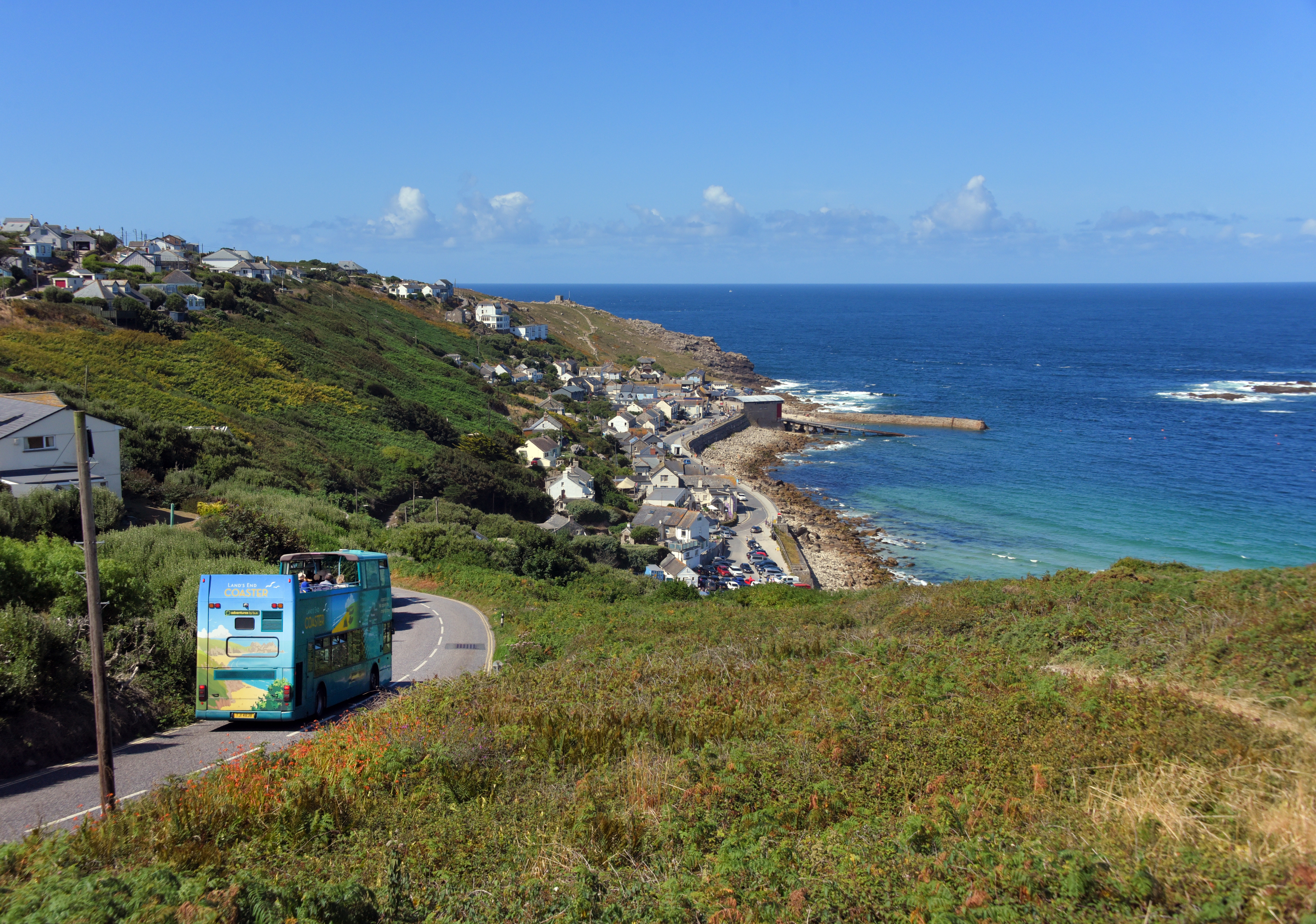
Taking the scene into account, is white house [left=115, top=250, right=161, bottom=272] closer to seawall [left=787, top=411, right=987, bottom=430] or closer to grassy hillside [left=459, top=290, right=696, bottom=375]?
grassy hillside [left=459, top=290, right=696, bottom=375]

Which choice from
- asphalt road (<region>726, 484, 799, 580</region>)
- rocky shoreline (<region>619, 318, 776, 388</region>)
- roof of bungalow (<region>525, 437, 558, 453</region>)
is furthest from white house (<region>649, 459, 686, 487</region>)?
rocky shoreline (<region>619, 318, 776, 388</region>)

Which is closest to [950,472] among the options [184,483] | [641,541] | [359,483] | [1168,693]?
[641,541]

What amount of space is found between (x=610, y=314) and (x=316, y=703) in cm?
16505

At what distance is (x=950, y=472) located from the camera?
221 feet

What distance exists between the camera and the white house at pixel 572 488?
5556 centimetres

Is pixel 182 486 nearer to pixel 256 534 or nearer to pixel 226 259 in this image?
pixel 256 534

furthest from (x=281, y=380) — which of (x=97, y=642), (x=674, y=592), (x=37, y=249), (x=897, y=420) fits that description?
(x=897, y=420)

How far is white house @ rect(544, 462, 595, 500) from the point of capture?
55562 mm

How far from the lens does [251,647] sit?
38.1 feet

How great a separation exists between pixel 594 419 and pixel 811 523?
3945cm

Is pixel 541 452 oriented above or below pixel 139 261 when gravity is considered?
below

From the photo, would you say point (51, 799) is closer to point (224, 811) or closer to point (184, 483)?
point (224, 811)

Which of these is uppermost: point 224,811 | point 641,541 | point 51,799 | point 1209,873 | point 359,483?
point 1209,873

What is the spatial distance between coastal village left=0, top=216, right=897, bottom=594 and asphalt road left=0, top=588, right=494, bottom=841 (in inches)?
538
